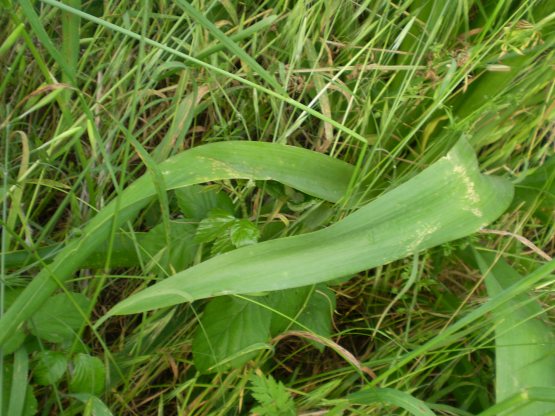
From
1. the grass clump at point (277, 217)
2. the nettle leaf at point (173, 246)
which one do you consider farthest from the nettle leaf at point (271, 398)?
the nettle leaf at point (173, 246)

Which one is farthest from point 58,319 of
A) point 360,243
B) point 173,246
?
point 360,243

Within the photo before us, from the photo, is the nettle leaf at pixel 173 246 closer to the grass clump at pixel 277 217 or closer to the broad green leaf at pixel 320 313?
the grass clump at pixel 277 217

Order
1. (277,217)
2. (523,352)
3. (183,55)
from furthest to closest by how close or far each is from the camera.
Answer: (277,217), (523,352), (183,55)

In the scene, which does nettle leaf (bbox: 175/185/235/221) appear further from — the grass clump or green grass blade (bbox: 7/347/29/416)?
green grass blade (bbox: 7/347/29/416)

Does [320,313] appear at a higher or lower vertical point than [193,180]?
lower

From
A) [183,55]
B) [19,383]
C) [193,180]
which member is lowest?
[19,383]

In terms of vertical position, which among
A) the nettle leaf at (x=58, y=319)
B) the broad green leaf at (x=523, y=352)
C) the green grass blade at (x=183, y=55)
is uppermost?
the green grass blade at (x=183, y=55)

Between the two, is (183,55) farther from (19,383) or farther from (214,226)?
(19,383)

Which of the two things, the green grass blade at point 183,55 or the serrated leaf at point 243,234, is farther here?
the serrated leaf at point 243,234
